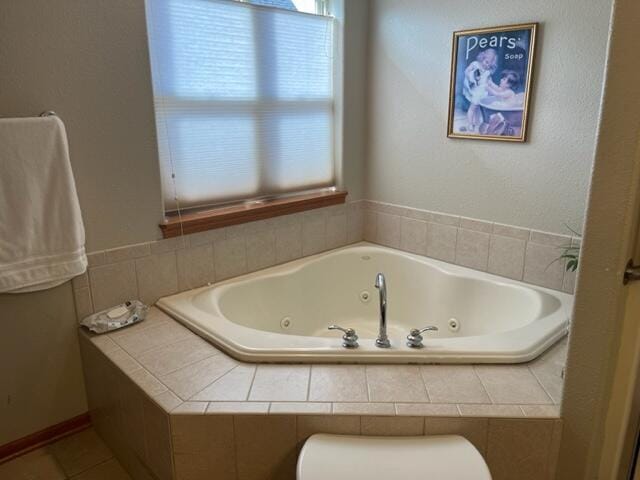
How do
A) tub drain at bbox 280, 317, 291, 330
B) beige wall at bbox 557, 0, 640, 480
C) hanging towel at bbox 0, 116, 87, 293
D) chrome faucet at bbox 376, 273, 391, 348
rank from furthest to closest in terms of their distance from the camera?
tub drain at bbox 280, 317, 291, 330 → chrome faucet at bbox 376, 273, 391, 348 → hanging towel at bbox 0, 116, 87, 293 → beige wall at bbox 557, 0, 640, 480

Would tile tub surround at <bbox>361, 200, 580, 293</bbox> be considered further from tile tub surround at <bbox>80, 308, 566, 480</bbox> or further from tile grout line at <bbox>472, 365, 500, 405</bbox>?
tile grout line at <bbox>472, 365, 500, 405</bbox>

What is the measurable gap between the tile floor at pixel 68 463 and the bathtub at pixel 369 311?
625mm

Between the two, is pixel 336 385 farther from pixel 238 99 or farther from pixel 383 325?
pixel 238 99

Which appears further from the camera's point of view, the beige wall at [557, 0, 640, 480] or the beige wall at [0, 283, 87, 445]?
the beige wall at [0, 283, 87, 445]

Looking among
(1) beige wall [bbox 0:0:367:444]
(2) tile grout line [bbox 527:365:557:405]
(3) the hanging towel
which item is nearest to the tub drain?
(1) beige wall [bbox 0:0:367:444]

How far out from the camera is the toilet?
1.37 metres

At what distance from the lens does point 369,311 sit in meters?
2.95

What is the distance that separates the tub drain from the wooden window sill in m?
0.56

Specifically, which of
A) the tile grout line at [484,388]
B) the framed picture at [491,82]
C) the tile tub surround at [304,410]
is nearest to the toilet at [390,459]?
the tile tub surround at [304,410]

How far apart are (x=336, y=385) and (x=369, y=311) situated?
1.30 m

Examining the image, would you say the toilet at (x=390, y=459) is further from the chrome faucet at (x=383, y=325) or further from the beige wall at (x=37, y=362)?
the beige wall at (x=37, y=362)

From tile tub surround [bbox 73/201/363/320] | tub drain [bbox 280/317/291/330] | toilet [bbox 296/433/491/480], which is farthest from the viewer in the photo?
tub drain [bbox 280/317/291/330]

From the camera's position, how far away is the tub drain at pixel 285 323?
2.66 m

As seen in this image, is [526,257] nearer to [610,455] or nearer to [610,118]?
[610,455]
